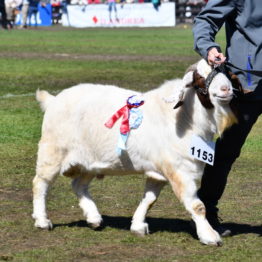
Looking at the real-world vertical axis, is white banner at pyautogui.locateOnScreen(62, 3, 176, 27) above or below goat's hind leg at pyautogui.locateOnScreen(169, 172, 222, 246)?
below

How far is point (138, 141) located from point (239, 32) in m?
1.28

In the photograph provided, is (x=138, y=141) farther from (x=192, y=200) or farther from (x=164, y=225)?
(x=164, y=225)

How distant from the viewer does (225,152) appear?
8.06 m

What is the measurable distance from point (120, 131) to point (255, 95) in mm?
1208

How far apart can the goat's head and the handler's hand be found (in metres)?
0.06

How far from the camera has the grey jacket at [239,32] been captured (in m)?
7.73

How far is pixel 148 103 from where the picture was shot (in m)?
7.99

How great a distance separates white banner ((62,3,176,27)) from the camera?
2292 inches

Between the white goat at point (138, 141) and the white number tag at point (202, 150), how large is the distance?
0.06 metres

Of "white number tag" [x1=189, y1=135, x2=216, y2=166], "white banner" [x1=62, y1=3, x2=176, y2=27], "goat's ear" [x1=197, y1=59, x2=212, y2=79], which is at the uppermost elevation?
"goat's ear" [x1=197, y1=59, x2=212, y2=79]

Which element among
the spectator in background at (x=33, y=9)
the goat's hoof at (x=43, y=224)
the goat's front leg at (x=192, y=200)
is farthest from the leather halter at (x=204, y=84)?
the spectator in background at (x=33, y=9)

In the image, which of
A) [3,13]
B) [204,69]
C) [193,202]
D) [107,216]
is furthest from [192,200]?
[3,13]

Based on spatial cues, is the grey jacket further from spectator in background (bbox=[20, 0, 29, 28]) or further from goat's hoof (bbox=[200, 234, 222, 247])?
spectator in background (bbox=[20, 0, 29, 28])

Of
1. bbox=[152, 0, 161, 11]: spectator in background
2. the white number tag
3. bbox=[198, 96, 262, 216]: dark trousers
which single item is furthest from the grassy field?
bbox=[152, 0, 161, 11]: spectator in background
